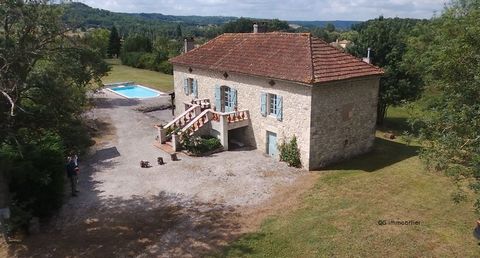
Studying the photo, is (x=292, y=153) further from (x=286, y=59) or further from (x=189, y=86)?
(x=189, y=86)

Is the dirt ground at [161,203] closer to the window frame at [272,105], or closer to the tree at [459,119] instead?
the window frame at [272,105]

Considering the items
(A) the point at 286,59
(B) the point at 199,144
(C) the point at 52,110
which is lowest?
(B) the point at 199,144

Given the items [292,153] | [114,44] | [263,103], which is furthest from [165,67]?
[292,153]

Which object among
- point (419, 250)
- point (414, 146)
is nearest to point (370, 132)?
point (414, 146)

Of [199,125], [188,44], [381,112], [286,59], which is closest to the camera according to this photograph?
[286,59]

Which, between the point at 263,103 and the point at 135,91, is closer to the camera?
the point at 263,103

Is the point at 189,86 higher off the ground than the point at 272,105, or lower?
higher

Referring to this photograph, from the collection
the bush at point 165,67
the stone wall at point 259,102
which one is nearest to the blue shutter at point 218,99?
the stone wall at point 259,102
